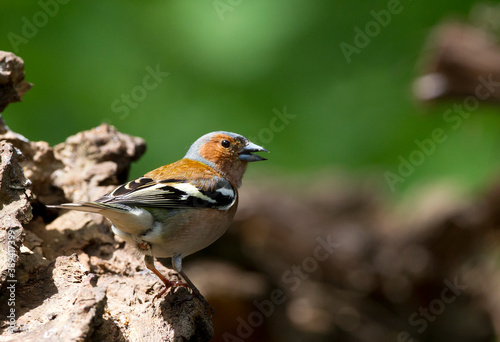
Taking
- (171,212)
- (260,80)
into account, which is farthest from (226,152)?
(260,80)

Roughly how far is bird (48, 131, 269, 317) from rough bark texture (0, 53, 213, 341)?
0.20 m

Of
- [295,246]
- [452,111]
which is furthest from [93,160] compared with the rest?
[452,111]

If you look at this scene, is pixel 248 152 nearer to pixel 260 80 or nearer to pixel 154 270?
pixel 154 270

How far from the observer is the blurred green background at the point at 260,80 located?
27.5ft

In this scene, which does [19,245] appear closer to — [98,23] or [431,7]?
[98,23]

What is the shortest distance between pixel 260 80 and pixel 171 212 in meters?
6.12

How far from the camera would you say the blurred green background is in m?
8.38

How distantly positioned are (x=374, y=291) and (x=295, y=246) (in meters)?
1.23

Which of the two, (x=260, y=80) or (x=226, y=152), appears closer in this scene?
(x=226, y=152)

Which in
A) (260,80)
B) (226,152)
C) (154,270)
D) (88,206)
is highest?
(226,152)

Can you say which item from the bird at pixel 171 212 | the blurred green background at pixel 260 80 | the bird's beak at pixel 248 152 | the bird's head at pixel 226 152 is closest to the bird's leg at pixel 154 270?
the bird at pixel 171 212

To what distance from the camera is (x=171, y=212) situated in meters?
3.40

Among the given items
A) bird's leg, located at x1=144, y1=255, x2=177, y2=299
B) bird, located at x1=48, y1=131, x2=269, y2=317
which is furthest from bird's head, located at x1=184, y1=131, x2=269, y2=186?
bird's leg, located at x1=144, y1=255, x2=177, y2=299

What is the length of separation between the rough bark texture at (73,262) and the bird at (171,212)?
0.67 ft
